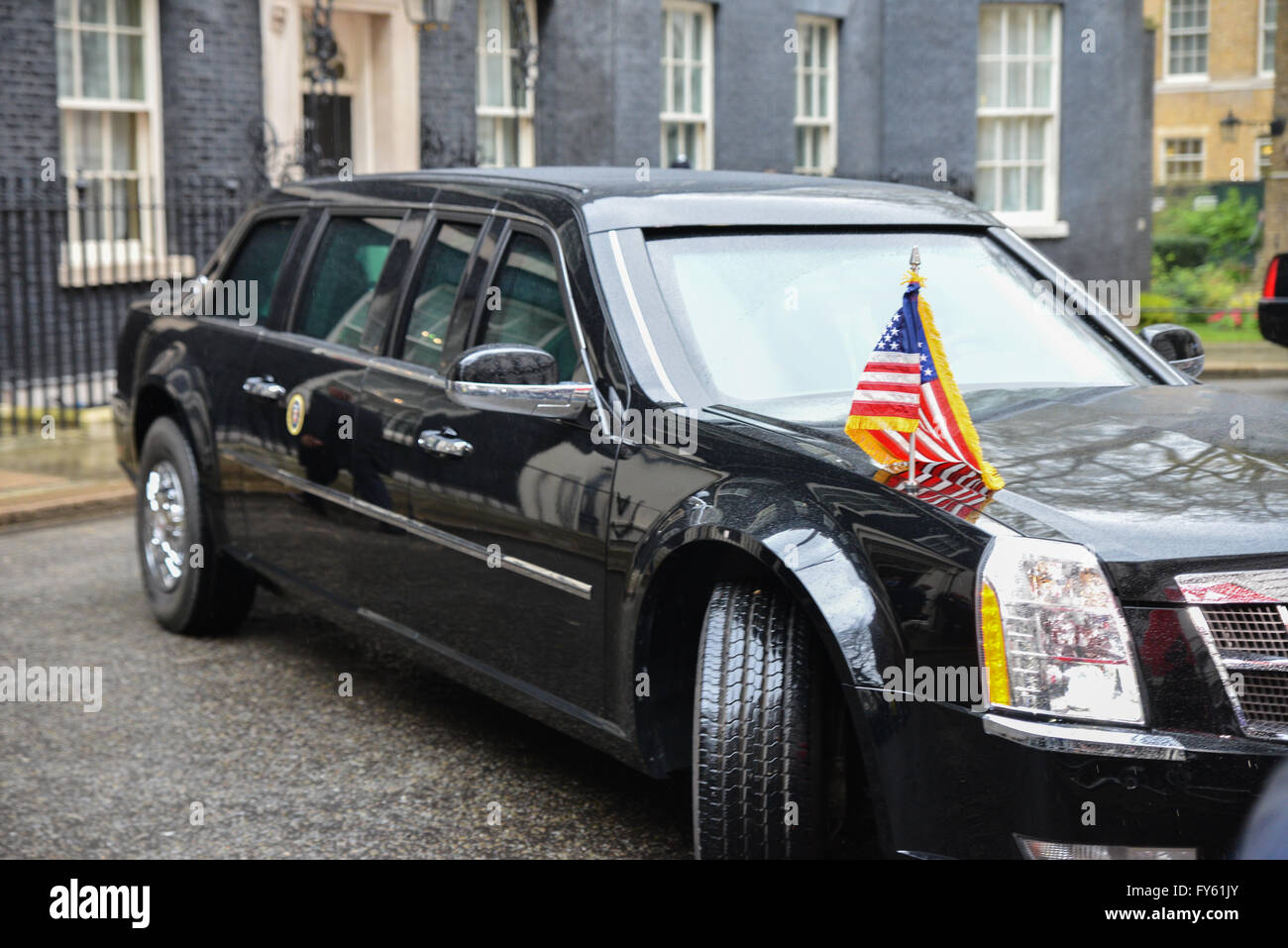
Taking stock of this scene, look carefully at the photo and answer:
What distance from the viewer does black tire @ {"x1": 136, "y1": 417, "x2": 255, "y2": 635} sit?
6148 mm

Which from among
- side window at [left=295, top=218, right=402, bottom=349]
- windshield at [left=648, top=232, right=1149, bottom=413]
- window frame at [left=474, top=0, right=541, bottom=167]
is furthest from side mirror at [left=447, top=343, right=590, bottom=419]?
window frame at [left=474, top=0, right=541, bottom=167]

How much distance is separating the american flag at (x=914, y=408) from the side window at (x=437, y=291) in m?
A: 1.73

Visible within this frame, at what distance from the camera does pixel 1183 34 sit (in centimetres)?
4541

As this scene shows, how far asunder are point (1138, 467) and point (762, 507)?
779 millimetres

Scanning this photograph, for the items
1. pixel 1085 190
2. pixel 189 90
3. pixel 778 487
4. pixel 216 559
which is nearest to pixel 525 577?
pixel 778 487

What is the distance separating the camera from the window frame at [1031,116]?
22516 millimetres

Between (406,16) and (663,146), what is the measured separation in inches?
179

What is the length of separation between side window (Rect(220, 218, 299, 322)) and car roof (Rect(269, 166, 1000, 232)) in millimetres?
949

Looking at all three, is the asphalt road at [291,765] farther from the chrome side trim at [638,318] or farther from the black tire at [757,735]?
the chrome side trim at [638,318]

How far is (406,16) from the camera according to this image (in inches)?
630

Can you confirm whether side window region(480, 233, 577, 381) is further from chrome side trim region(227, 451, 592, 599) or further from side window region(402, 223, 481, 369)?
chrome side trim region(227, 451, 592, 599)

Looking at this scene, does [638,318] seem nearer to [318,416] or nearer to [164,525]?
[318,416]
